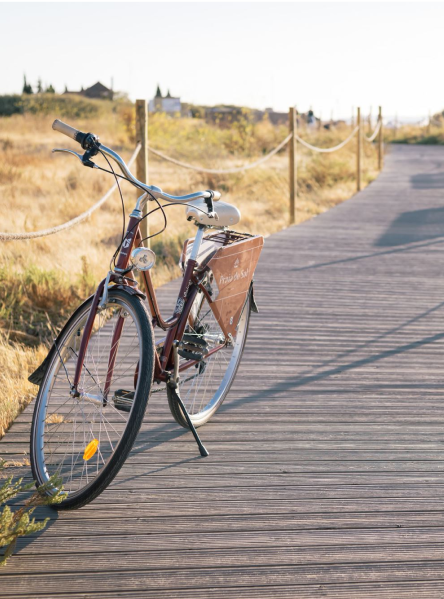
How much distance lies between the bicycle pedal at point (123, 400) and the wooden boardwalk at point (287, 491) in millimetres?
302

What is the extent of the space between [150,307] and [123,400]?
14.7 inches

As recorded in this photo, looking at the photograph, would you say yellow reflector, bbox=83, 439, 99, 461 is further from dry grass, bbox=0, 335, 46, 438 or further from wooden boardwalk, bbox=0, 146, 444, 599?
dry grass, bbox=0, 335, 46, 438

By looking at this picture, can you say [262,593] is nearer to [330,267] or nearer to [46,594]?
[46,594]

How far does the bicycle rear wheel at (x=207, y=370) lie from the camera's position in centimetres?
323

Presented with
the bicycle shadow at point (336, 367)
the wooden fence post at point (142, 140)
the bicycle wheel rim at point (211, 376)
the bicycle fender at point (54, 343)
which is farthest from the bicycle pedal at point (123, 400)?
the wooden fence post at point (142, 140)

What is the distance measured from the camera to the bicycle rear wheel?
323cm

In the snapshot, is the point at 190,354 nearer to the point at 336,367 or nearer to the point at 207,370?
the point at 207,370

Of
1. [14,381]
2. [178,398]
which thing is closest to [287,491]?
[178,398]

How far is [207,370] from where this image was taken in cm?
366

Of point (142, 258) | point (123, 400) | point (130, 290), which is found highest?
point (142, 258)

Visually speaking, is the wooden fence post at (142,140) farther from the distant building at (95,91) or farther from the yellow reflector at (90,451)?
the distant building at (95,91)

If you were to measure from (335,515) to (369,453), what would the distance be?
55 cm

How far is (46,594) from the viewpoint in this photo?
2.12 metres

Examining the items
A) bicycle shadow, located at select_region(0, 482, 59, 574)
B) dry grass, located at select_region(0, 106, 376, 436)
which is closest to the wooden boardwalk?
bicycle shadow, located at select_region(0, 482, 59, 574)
